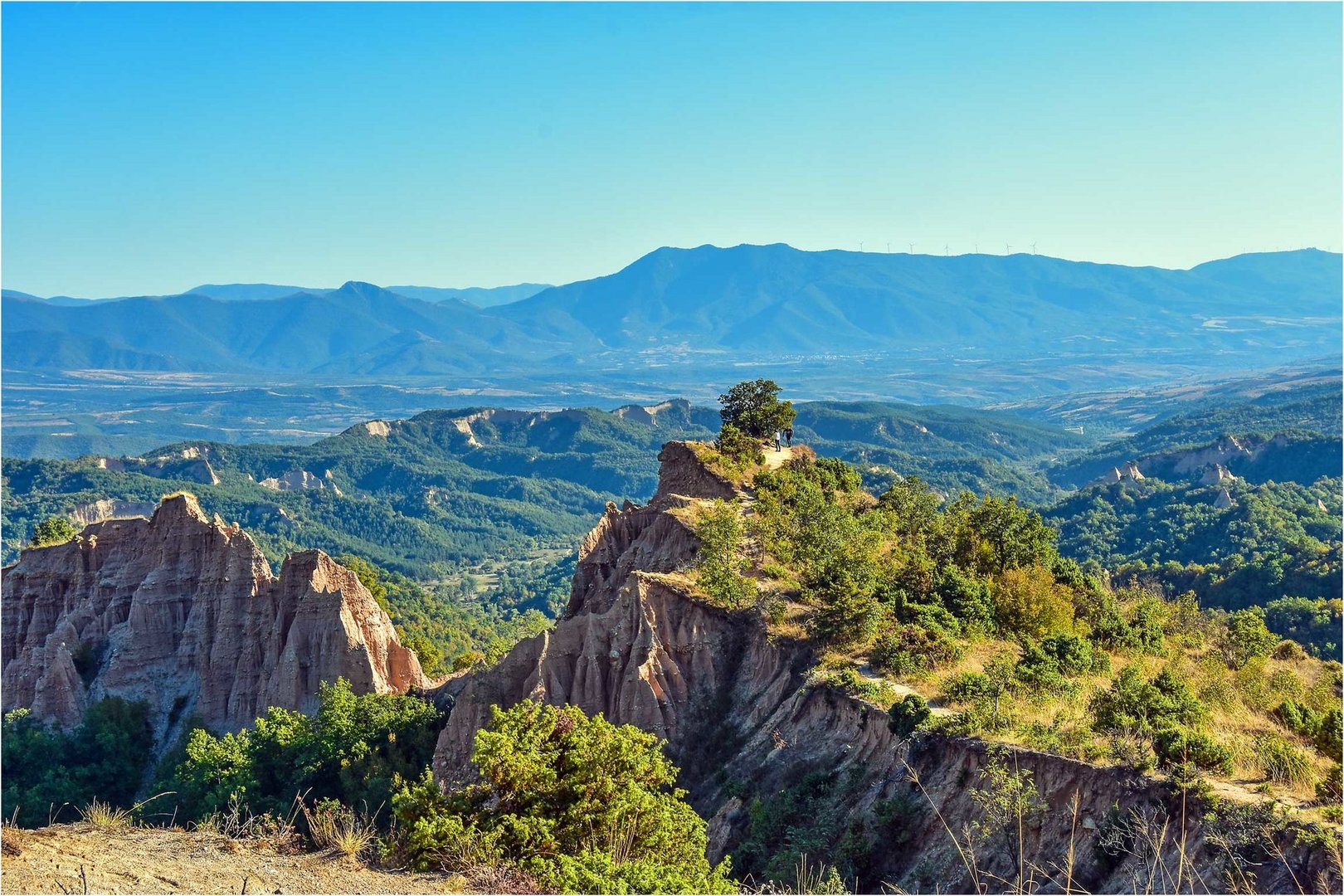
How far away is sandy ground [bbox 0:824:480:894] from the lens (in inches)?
573

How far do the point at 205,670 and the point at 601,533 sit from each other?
60.0 ft

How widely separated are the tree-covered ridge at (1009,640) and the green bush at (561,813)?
7.75 metres

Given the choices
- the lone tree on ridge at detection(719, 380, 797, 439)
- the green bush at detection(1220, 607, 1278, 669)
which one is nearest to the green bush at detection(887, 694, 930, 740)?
the green bush at detection(1220, 607, 1278, 669)

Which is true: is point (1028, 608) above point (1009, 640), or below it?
above

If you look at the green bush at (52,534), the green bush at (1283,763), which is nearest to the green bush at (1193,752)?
the green bush at (1283,763)

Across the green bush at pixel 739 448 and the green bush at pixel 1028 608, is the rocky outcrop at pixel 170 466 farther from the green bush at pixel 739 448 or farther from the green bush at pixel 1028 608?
the green bush at pixel 1028 608

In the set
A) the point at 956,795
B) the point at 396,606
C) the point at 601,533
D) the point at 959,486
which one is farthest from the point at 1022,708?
the point at 959,486

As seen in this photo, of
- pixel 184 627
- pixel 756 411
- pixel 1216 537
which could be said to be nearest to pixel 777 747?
pixel 184 627

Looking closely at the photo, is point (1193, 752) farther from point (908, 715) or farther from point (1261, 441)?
point (1261, 441)

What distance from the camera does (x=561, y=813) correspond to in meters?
20.1

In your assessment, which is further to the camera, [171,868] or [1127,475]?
[1127,475]

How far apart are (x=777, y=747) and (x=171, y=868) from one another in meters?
16.9

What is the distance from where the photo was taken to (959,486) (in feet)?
576

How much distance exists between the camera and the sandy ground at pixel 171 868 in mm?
14555
